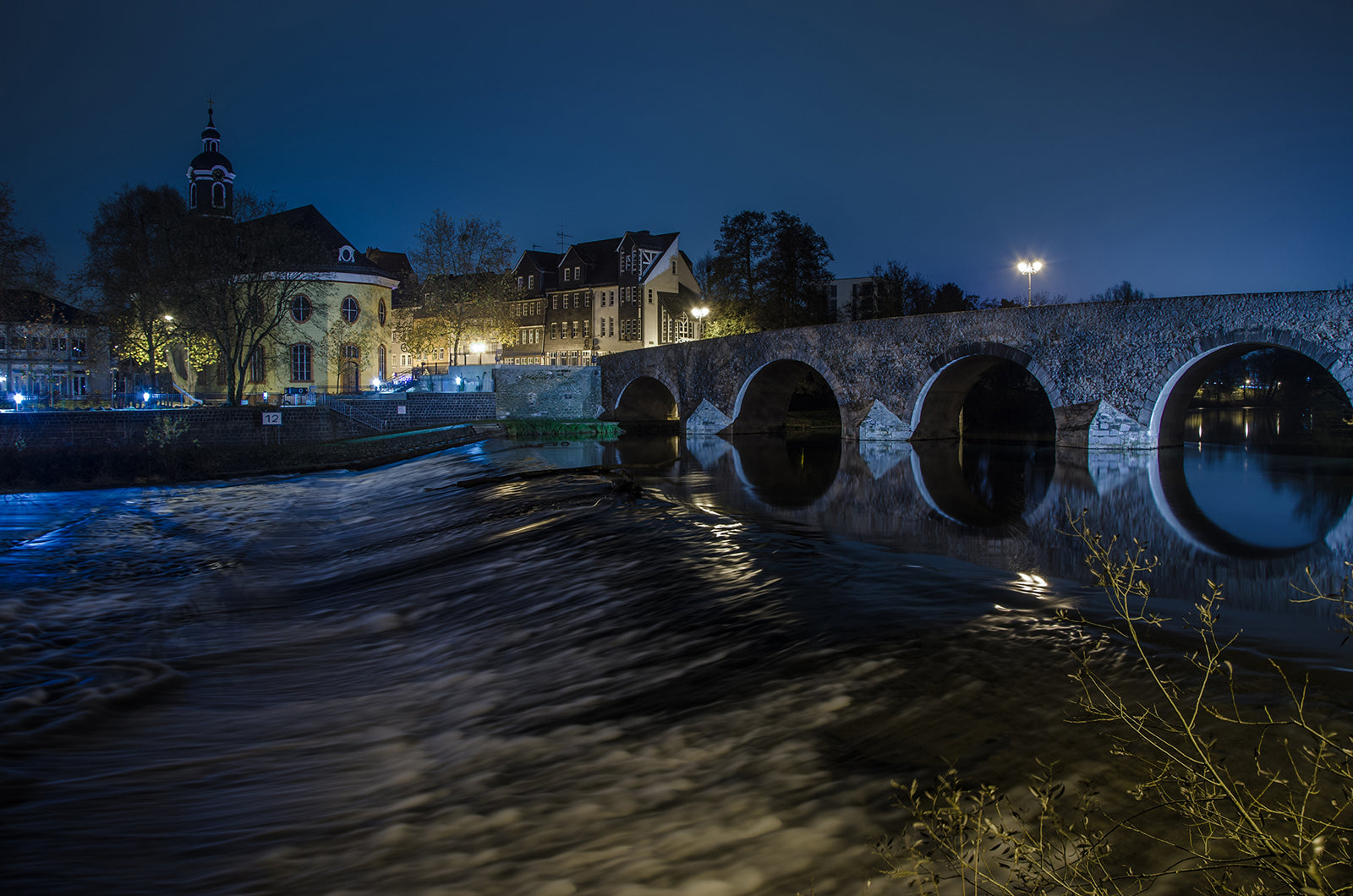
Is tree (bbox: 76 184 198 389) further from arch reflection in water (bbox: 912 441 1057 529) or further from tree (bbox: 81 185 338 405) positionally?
arch reflection in water (bbox: 912 441 1057 529)

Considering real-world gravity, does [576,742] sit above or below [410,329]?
below

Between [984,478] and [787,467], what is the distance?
593 centimetres

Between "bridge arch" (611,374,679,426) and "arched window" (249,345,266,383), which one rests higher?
"arched window" (249,345,266,383)

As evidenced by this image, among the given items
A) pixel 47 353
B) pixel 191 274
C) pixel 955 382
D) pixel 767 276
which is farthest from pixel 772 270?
pixel 47 353

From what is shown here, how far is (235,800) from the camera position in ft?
15.0

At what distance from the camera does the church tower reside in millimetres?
54625

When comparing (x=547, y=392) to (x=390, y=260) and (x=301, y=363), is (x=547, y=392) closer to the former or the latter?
(x=301, y=363)

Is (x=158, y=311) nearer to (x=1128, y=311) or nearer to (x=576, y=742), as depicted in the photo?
(x=1128, y=311)

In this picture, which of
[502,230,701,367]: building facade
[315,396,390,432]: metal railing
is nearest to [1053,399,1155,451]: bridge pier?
[315,396,390,432]: metal railing

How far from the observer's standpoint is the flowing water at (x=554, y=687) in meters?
3.73

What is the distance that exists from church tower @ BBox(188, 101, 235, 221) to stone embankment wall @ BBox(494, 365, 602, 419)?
24517 millimetres

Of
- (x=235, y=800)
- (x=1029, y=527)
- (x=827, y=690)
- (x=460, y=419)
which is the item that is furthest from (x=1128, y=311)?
(x=460, y=419)

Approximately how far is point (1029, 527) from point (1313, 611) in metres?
5.79

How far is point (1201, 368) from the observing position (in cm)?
2469
